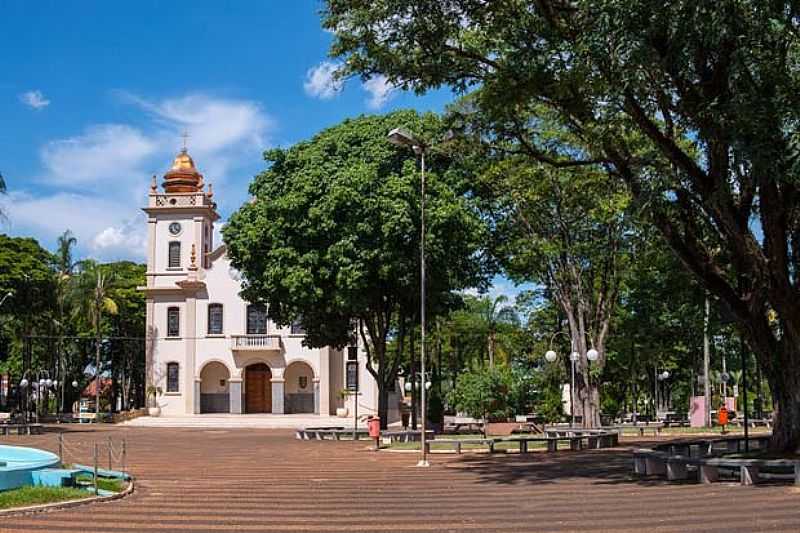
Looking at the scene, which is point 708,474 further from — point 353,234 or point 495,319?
point 495,319

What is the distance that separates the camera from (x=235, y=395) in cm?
5838

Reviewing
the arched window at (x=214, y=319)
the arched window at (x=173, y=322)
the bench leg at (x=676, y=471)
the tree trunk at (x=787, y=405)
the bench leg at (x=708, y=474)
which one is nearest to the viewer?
the bench leg at (x=708, y=474)

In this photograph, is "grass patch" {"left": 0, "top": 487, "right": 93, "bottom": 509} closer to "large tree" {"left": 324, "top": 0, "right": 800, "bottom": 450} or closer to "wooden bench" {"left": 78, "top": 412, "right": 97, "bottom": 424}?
"large tree" {"left": 324, "top": 0, "right": 800, "bottom": 450}

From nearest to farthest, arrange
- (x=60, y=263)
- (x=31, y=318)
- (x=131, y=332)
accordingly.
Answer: (x=31, y=318), (x=60, y=263), (x=131, y=332)

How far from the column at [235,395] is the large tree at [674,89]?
137 ft

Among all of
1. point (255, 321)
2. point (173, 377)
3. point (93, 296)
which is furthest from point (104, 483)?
point (93, 296)

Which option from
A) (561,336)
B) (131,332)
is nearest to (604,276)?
(561,336)

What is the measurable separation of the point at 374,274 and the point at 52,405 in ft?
174

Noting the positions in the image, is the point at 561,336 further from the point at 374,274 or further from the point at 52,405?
the point at 52,405

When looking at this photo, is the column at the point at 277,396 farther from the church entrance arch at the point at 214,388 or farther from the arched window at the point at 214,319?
the arched window at the point at 214,319

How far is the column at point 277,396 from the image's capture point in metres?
57.4

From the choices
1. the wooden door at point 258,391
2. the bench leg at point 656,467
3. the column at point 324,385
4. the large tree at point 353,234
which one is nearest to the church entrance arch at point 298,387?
the column at point 324,385

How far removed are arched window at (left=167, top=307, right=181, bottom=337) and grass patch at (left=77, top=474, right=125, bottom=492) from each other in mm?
43567

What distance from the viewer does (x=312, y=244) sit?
33.2m
